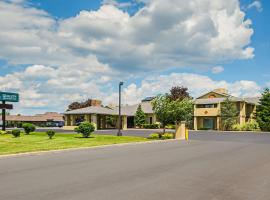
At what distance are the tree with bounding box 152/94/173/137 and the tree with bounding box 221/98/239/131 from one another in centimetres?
2873

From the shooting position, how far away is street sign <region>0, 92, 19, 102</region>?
43.2 meters

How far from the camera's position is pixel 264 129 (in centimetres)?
5716

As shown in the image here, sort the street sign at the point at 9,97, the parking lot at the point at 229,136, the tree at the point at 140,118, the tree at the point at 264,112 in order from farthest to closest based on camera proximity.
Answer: the tree at the point at 140,118
the tree at the point at 264,112
the street sign at the point at 9,97
the parking lot at the point at 229,136

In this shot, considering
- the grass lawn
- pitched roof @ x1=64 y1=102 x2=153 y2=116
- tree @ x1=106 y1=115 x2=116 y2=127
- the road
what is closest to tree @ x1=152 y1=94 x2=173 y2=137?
the grass lawn

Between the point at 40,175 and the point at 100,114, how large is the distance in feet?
160

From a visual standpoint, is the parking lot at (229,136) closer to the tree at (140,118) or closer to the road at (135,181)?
the road at (135,181)

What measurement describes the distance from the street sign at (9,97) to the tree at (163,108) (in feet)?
67.3

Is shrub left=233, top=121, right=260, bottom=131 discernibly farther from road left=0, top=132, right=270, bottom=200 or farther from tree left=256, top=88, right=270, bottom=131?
road left=0, top=132, right=270, bottom=200

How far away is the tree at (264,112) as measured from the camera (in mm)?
57000

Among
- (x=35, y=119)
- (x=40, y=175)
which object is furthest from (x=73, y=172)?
(x=35, y=119)

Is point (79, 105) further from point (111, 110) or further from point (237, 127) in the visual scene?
point (237, 127)

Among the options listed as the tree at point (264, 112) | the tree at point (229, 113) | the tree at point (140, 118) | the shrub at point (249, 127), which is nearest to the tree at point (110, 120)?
the tree at point (140, 118)

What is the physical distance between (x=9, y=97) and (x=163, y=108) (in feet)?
71.5

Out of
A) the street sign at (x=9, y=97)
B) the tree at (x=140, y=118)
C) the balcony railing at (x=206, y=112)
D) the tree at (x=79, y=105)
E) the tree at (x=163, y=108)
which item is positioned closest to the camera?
the tree at (x=163, y=108)
